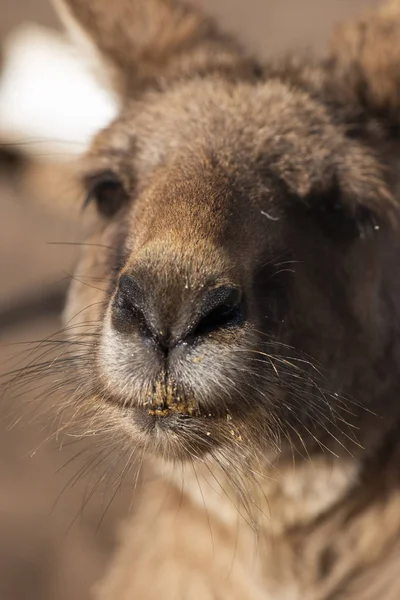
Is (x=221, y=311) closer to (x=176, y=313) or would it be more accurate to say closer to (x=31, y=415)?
(x=176, y=313)

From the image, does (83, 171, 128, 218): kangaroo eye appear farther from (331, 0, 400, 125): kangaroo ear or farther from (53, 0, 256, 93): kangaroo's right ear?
(331, 0, 400, 125): kangaroo ear

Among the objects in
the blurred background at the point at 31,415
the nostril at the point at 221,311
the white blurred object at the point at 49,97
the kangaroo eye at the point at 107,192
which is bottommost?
the blurred background at the point at 31,415

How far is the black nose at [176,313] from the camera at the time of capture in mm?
1972

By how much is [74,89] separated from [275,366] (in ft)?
9.92

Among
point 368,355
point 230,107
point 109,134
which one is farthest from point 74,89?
point 368,355

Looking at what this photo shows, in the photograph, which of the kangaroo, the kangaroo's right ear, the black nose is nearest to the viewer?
the black nose

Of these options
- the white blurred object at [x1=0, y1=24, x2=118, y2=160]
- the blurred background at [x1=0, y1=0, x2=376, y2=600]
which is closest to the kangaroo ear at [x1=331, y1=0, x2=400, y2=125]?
the blurred background at [x1=0, y1=0, x2=376, y2=600]

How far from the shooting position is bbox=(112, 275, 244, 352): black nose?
77.6 inches

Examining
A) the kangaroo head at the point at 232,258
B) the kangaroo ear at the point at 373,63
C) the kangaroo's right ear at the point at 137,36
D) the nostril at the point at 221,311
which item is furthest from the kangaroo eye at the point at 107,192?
the nostril at the point at 221,311

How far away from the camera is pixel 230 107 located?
2834 mm

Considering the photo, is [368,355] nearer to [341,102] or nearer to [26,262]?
[341,102]

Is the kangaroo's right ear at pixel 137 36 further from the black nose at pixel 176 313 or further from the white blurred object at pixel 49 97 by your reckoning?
the black nose at pixel 176 313

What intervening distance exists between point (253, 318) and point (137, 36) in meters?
1.93

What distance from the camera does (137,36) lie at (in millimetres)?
3607
